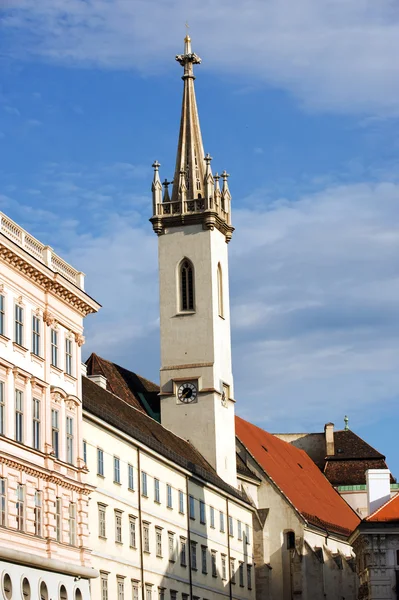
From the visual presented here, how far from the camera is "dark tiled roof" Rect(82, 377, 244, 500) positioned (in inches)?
2598

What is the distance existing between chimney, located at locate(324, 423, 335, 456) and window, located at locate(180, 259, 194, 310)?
1784 inches

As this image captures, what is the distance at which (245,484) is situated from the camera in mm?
98562

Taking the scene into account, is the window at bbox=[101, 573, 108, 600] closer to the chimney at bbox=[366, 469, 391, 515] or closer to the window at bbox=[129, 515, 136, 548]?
the window at bbox=[129, 515, 136, 548]

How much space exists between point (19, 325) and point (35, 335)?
170cm

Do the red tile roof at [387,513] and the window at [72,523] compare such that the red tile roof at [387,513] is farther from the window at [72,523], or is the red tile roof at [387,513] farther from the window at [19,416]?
the window at [19,416]

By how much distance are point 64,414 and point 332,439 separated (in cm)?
8274

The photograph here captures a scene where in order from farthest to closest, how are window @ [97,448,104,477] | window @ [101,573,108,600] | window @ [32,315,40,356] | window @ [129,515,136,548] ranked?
window @ [129,515,136,548], window @ [97,448,104,477], window @ [101,573,108,600], window @ [32,315,40,356]

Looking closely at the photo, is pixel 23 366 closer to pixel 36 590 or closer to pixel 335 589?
pixel 36 590

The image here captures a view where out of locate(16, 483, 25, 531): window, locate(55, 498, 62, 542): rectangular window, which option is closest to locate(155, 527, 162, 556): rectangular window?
locate(55, 498, 62, 542): rectangular window

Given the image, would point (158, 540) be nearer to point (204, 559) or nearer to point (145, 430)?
point (145, 430)

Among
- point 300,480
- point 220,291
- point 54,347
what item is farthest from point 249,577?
point 54,347

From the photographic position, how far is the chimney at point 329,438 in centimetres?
13600

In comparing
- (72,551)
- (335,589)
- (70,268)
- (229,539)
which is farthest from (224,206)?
(72,551)

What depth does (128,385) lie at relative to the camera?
94188mm
